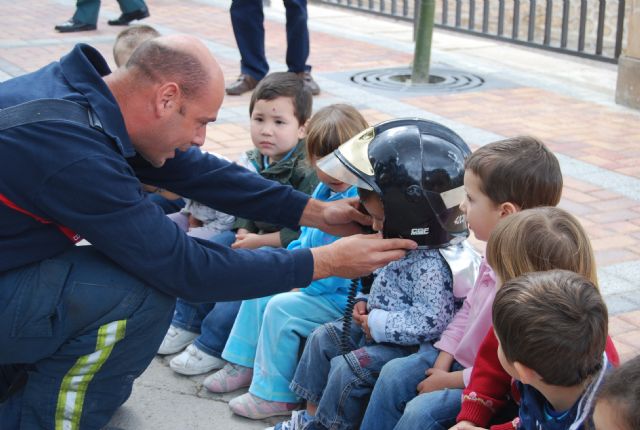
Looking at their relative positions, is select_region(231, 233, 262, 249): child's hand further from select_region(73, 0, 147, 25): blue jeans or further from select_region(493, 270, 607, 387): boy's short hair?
select_region(73, 0, 147, 25): blue jeans

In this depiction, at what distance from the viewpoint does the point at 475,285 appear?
274 cm

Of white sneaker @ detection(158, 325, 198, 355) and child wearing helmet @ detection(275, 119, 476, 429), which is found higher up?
child wearing helmet @ detection(275, 119, 476, 429)

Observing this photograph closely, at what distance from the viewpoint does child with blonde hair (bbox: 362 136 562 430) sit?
2.70 m

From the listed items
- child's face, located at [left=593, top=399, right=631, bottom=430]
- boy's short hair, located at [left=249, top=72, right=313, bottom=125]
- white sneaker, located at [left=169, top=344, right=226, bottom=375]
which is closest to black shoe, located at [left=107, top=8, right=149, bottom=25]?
boy's short hair, located at [left=249, top=72, right=313, bottom=125]

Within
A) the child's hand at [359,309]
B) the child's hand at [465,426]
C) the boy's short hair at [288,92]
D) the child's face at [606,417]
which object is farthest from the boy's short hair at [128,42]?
the child's face at [606,417]

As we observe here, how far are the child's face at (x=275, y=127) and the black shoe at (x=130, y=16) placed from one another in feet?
24.6

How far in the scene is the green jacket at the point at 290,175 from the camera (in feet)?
12.4

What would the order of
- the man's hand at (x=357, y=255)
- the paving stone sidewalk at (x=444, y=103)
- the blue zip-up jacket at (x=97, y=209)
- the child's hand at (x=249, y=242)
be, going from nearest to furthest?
the blue zip-up jacket at (x=97, y=209)
the man's hand at (x=357, y=255)
the paving stone sidewalk at (x=444, y=103)
the child's hand at (x=249, y=242)

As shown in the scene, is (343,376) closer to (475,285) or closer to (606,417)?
(475,285)

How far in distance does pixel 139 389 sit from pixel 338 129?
4.13ft

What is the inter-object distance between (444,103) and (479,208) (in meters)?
4.63

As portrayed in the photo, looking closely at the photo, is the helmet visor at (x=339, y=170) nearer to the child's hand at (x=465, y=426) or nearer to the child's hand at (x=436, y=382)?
the child's hand at (x=436, y=382)

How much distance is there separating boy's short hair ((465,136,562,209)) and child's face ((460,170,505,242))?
0.01 meters

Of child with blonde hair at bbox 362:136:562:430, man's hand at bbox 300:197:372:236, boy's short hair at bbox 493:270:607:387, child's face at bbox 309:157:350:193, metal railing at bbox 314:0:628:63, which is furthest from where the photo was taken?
metal railing at bbox 314:0:628:63
